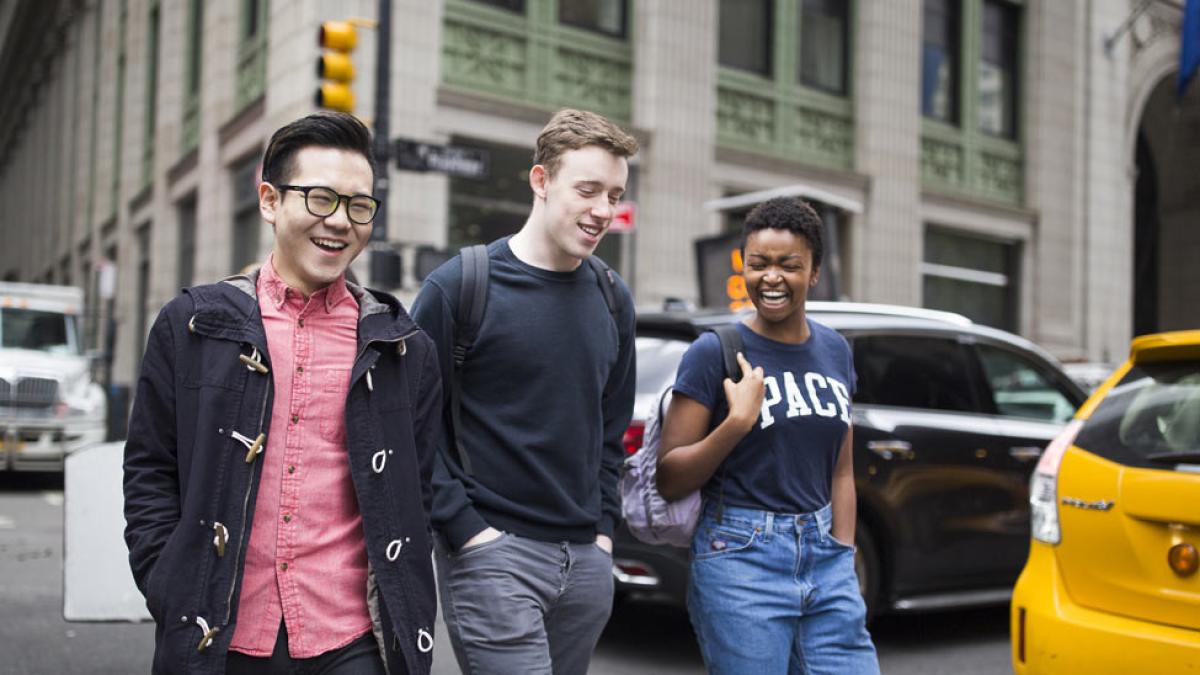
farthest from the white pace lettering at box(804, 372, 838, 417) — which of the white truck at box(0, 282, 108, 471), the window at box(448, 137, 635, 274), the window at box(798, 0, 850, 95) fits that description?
the window at box(798, 0, 850, 95)

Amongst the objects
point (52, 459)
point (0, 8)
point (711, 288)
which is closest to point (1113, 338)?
point (711, 288)

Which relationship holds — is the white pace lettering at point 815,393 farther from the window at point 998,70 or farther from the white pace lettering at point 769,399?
the window at point 998,70

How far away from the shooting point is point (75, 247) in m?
34.2

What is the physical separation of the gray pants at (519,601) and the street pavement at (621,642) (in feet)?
10.0

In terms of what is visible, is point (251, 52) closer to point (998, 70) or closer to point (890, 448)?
point (998, 70)

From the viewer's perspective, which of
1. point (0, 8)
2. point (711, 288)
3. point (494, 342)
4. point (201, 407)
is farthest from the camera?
point (0, 8)

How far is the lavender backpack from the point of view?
135 inches

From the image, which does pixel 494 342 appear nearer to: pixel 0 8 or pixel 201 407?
pixel 201 407

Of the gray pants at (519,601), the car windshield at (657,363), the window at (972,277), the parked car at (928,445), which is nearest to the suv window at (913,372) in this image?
the parked car at (928,445)

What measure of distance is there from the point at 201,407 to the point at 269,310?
0.81 ft

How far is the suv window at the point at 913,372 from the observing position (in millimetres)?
6598

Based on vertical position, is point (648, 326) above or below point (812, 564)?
above

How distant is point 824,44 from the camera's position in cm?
2044

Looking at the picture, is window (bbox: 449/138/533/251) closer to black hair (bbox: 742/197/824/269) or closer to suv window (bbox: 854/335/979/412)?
suv window (bbox: 854/335/979/412)
